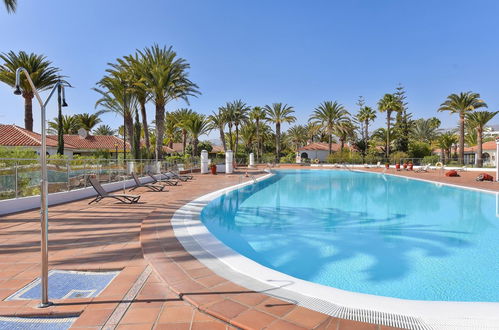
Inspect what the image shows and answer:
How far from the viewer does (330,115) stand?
4553 cm

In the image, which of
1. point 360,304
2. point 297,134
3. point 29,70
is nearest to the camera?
point 360,304

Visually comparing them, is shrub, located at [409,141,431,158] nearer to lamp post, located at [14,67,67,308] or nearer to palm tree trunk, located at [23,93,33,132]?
lamp post, located at [14,67,67,308]

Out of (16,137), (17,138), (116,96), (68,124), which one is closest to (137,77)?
(116,96)

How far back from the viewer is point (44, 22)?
40.6ft

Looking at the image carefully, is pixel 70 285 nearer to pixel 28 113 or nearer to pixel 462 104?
pixel 28 113

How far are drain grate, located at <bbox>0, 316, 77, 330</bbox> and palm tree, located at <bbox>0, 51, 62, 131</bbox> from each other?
1160 inches

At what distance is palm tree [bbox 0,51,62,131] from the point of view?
26.6 metres

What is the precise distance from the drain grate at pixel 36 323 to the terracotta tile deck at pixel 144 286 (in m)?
0.06

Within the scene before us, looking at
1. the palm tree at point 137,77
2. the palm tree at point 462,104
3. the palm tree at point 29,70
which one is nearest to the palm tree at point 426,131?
the palm tree at point 462,104

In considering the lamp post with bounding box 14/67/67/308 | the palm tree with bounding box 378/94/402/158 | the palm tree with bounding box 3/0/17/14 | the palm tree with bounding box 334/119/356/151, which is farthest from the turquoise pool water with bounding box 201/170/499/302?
the palm tree with bounding box 334/119/356/151

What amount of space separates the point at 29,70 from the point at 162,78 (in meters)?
14.9

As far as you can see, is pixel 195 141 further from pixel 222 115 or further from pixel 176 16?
pixel 176 16

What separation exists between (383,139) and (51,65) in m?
47.0

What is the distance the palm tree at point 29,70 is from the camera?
26594 millimetres
